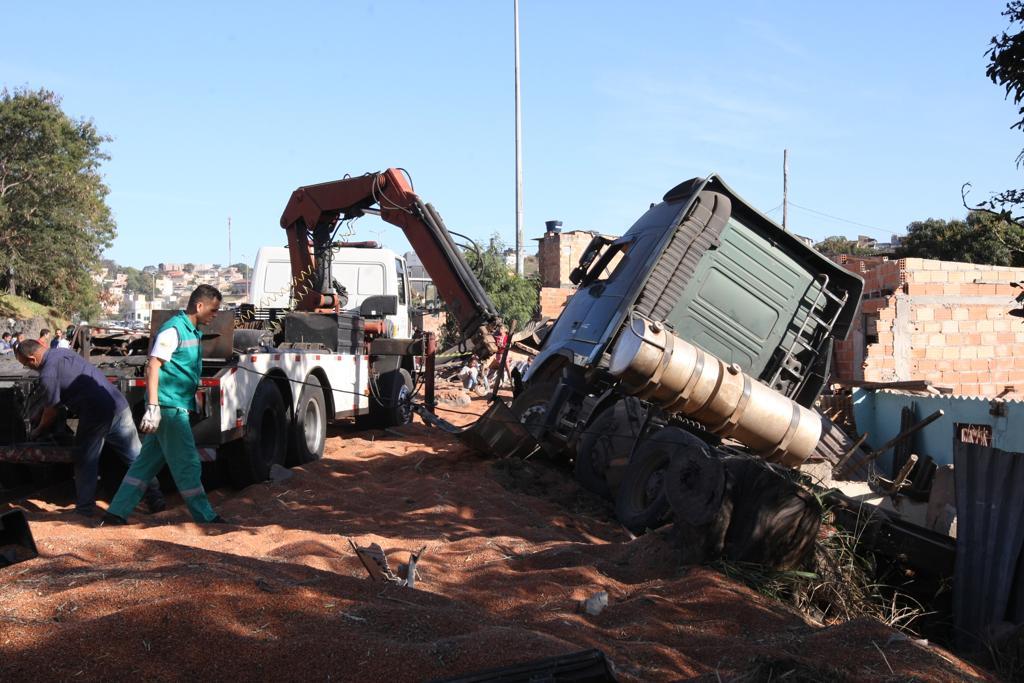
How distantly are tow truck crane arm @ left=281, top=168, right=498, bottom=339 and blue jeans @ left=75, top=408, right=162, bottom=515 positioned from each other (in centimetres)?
499

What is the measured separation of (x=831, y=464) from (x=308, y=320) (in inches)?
238

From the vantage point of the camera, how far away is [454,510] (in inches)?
304

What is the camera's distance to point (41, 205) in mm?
36094

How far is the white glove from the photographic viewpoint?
21.6ft

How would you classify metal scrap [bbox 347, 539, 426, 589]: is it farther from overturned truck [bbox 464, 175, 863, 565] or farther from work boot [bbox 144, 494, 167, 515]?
work boot [bbox 144, 494, 167, 515]

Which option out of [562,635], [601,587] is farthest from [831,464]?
[562,635]

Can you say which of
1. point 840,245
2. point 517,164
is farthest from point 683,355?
point 840,245

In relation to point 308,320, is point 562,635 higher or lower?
lower

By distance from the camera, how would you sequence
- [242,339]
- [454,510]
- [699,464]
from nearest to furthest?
[699,464] → [454,510] → [242,339]

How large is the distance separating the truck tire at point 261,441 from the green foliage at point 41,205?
2900 centimetres

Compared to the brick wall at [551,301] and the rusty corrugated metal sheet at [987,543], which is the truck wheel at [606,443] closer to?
the rusty corrugated metal sheet at [987,543]

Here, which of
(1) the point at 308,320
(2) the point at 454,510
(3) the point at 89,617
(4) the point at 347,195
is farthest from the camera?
(4) the point at 347,195

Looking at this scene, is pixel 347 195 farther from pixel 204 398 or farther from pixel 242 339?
pixel 204 398

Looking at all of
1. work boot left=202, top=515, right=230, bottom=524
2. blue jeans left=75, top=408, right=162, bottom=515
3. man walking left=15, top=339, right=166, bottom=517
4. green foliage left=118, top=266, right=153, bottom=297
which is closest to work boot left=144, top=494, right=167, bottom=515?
blue jeans left=75, top=408, right=162, bottom=515
